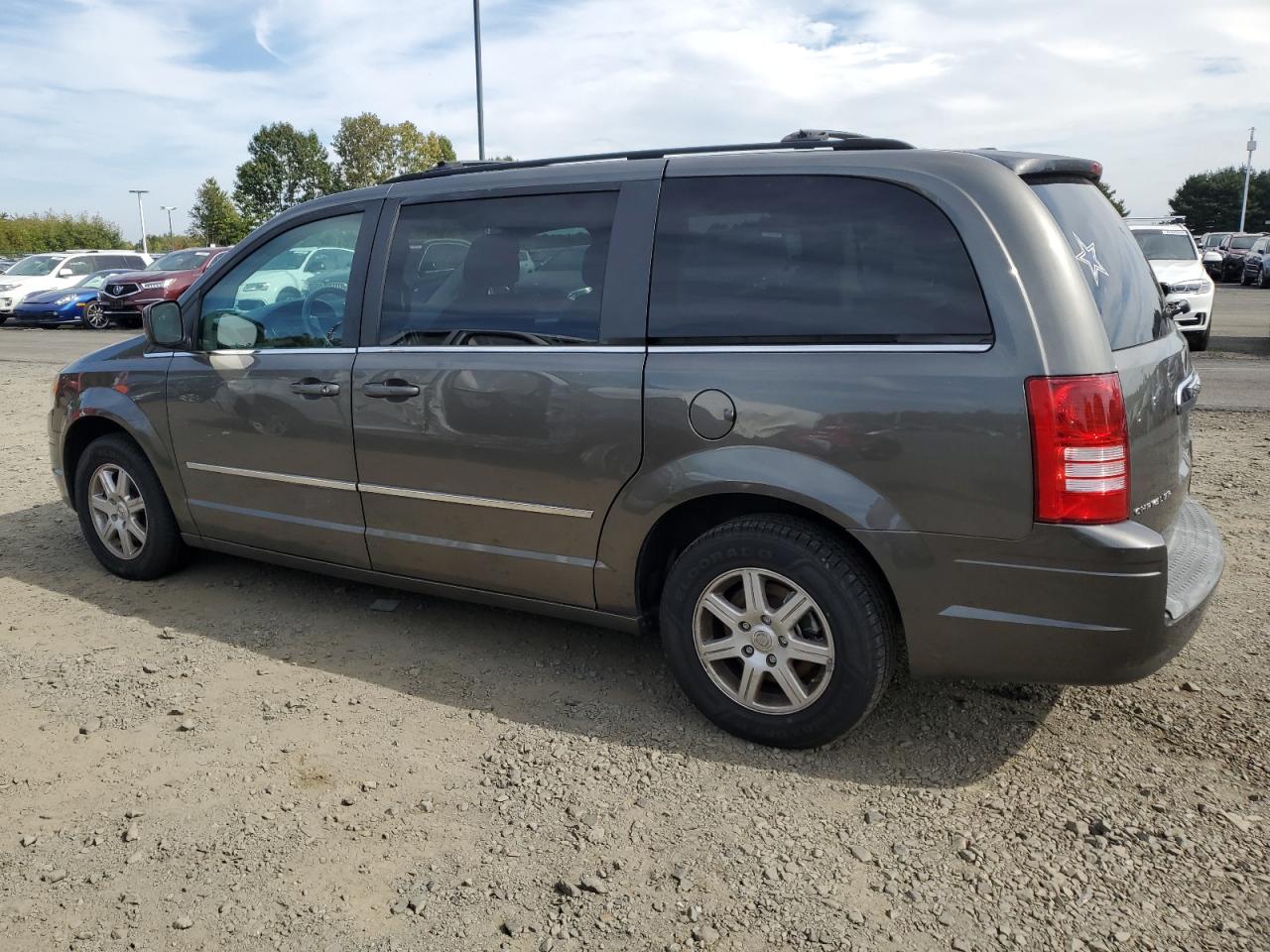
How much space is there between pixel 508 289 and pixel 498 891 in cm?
208

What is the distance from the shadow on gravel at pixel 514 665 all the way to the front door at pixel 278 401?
1.17 ft

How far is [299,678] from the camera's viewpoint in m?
3.97

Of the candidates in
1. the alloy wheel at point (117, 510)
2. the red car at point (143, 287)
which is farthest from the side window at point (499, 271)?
the red car at point (143, 287)

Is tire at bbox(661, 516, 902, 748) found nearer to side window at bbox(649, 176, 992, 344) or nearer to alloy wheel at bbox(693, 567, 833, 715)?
alloy wheel at bbox(693, 567, 833, 715)

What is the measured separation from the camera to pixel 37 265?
26.3 meters

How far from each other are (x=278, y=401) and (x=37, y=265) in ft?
86.8

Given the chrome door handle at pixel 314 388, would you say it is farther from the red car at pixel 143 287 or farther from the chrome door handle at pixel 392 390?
the red car at pixel 143 287

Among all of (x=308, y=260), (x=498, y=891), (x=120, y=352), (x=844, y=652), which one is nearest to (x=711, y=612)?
(x=844, y=652)

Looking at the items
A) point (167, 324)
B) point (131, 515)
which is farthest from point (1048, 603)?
point (131, 515)

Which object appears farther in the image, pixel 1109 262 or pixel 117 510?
pixel 117 510

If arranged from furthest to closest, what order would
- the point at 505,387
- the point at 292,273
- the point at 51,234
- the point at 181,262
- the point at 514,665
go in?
the point at 51,234 < the point at 181,262 < the point at 292,273 < the point at 514,665 < the point at 505,387

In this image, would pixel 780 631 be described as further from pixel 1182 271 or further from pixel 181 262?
pixel 181 262

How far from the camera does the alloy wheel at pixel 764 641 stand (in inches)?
126

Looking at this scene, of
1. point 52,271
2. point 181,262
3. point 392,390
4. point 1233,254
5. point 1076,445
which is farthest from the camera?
point 1233,254
